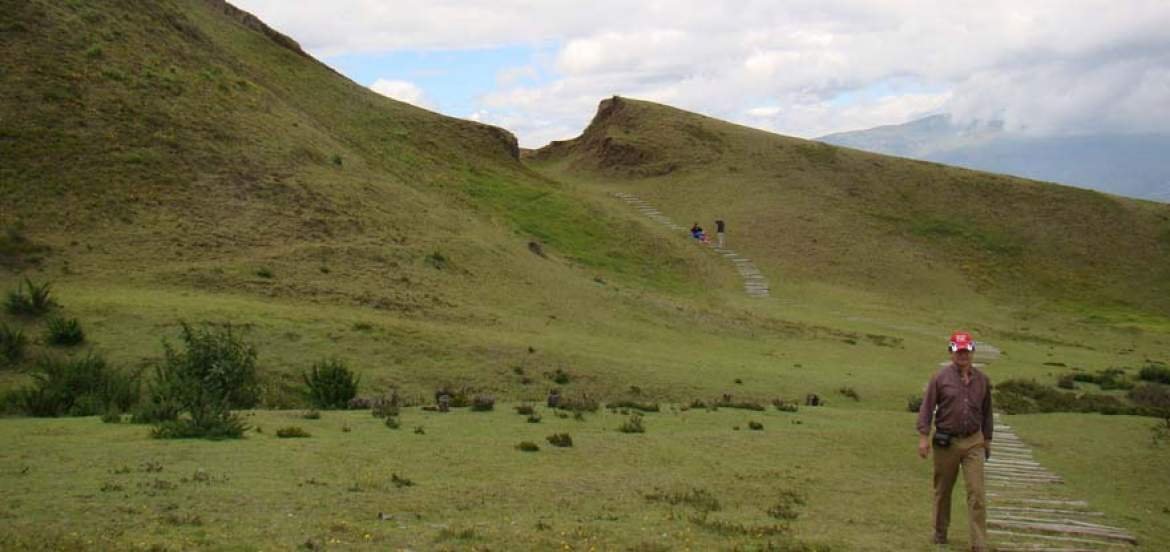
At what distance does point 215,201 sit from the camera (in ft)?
108

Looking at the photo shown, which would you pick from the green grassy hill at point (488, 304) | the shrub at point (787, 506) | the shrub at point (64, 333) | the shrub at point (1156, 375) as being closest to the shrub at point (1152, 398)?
the green grassy hill at point (488, 304)

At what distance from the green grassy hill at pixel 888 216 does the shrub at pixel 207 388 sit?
36.7m

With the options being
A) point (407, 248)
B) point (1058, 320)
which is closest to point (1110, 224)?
point (1058, 320)

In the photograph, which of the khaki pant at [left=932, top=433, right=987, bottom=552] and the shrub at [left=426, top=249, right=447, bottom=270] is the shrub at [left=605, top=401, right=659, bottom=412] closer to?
the khaki pant at [left=932, top=433, right=987, bottom=552]

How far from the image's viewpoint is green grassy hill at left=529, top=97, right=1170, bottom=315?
53.7m

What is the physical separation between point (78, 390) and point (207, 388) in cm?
369

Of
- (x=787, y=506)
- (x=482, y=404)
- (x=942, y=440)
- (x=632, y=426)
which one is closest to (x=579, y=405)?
(x=482, y=404)

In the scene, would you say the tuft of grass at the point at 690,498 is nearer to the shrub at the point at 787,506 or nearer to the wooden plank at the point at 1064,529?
the shrub at the point at 787,506

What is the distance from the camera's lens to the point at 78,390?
1923cm

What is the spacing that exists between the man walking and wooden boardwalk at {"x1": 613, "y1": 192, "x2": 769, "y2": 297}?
3634cm

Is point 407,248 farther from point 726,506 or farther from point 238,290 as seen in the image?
point 726,506

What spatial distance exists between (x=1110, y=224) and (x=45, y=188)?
59374 millimetres

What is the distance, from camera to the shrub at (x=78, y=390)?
18438 millimetres

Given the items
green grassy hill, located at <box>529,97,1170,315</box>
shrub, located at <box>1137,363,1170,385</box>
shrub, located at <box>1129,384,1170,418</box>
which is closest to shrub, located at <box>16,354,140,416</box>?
shrub, located at <box>1129,384,1170,418</box>
